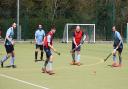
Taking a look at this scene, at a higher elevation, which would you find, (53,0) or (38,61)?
(53,0)

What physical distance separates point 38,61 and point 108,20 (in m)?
30.5

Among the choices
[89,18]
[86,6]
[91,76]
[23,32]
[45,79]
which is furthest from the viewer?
[86,6]

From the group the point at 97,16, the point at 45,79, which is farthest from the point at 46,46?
the point at 97,16

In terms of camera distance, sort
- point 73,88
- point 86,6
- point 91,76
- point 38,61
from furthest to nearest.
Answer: point 86,6
point 38,61
point 91,76
point 73,88

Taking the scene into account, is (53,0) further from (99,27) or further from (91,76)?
(91,76)

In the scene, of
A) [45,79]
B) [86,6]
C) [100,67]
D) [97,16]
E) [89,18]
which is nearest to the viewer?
[45,79]

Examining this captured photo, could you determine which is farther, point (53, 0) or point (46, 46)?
point (53, 0)

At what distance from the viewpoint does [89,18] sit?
64.2 m

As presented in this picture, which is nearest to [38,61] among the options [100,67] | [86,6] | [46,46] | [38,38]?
[38,38]

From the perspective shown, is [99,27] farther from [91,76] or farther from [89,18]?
[91,76]

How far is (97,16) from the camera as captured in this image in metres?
59.8

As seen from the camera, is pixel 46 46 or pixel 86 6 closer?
pixel 46 46

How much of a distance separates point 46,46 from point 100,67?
12.7 ft

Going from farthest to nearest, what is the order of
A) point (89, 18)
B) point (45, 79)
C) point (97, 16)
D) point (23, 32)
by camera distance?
point (89, 18) → point (97, 16) → point (23, 32) → point (45, 79)
